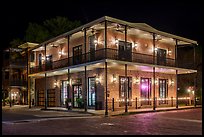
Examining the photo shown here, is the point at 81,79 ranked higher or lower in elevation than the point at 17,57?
lower

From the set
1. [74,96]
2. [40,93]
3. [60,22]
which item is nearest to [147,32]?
[74,96]

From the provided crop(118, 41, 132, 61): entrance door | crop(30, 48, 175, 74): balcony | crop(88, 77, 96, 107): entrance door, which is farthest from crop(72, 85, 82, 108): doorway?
crop(118, 41, 132, 61): entrance door

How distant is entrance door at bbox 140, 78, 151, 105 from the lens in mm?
28737

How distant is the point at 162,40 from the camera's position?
3075 cm

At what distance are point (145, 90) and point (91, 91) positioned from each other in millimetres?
5637

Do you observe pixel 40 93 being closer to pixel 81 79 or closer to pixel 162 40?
pixel 81 79

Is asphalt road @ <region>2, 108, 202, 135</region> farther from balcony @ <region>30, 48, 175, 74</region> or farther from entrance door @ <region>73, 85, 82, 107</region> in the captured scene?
entrance door @ <region>73, 85, 82, 107</region>

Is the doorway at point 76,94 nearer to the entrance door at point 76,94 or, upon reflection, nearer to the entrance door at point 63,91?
the entrance door at point 76,94

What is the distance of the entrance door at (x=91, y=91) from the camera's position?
26.6m

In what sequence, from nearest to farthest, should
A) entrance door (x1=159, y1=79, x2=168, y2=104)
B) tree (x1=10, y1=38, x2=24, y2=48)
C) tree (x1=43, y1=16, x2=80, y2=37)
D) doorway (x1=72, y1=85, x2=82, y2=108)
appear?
doorway (x1=72, y1=85, x2=82, y2=108)
entrance door (x1=159, y1=79, x2=168, y2=104)
tree (x1=10, y1=38, x2=24, y2=48)
tree (x1=43, y1=16, x2=80, y2=37)

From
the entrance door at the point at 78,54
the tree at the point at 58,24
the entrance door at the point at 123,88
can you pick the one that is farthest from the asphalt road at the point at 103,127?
the tree at the point at 58,24

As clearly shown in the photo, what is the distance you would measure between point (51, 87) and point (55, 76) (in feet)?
5.33

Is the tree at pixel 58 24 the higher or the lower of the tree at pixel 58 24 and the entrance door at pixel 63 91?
the higher

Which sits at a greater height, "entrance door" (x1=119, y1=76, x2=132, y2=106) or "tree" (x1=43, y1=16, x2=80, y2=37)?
"tree" (x1=43, y1=16, x2=80, y2=37)
